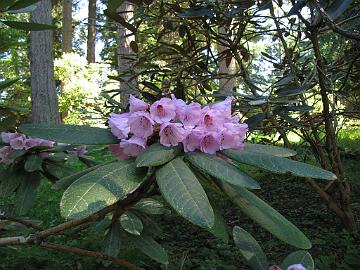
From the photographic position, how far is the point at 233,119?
101cm

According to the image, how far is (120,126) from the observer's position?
94 cm

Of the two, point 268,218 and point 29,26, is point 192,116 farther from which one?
point 29,26

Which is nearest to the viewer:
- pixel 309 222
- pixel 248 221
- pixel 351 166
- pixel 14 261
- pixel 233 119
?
pixel 233 119

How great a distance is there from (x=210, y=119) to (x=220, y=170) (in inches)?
7.0

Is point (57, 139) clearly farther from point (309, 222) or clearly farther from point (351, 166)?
point (351, 166)

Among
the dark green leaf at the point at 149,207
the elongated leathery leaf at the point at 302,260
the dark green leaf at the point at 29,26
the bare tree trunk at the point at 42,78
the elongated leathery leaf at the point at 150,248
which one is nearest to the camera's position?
the elongated leathery leaf at the point at 302,260

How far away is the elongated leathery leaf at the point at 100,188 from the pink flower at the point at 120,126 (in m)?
0.07

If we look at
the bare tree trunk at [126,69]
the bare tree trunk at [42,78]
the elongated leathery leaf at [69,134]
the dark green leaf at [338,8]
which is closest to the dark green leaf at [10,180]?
the bare tree trunk at [126,69]

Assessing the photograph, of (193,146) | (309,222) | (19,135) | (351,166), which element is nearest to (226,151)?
(193,146)

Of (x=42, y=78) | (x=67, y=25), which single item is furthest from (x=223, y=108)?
(x=67, y=25)

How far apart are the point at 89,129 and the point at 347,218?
7.58ft

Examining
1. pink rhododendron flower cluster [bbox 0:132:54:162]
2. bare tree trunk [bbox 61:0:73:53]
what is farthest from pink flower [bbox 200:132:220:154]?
bare tree trunk [bbox 61:0:73:53]

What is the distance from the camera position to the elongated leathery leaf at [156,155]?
80 centimetres

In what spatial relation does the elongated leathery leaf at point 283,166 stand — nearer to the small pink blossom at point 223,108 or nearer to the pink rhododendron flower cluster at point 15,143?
the small pink blossom at point 223,108
